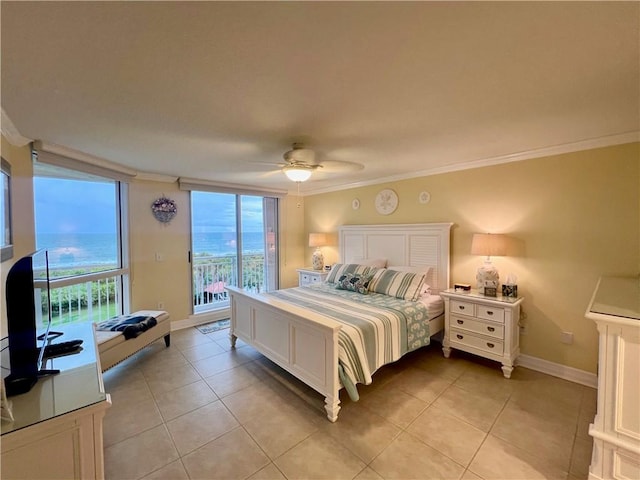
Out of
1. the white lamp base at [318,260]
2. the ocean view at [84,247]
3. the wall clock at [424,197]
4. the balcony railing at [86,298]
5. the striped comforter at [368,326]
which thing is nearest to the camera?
the striped comforter at [368,326]

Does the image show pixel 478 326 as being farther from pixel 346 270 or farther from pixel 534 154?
pixel 534 154

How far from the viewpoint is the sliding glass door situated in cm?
449

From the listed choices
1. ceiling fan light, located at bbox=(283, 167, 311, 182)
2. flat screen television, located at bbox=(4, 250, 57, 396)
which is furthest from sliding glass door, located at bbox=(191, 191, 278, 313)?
flat screen television, located at bbox=(4, 250, 57, 396)

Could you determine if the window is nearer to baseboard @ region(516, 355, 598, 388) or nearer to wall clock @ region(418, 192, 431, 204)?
wall clock @ region(418, 192, 431, 204)

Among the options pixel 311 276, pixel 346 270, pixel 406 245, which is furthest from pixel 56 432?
pixel 311 276

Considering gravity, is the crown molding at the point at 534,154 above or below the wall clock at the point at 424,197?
above

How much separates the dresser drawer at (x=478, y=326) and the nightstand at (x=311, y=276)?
209 centimetres

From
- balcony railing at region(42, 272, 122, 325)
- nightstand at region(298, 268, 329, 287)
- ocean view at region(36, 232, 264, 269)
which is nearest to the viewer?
ocean view at region(36, 232, 264, 269)

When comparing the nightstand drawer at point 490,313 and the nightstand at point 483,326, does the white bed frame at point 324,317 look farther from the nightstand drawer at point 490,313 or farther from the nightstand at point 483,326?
the nightstand drawer at point 490,313

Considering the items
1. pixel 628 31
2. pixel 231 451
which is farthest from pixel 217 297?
pixel 628 31

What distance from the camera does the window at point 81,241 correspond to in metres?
3.00

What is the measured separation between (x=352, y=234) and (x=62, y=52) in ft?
12.5

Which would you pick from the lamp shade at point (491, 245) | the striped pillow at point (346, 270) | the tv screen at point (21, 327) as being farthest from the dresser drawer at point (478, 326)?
the tv screen at point (21, 327)

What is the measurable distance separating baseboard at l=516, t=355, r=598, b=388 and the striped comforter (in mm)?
1086
